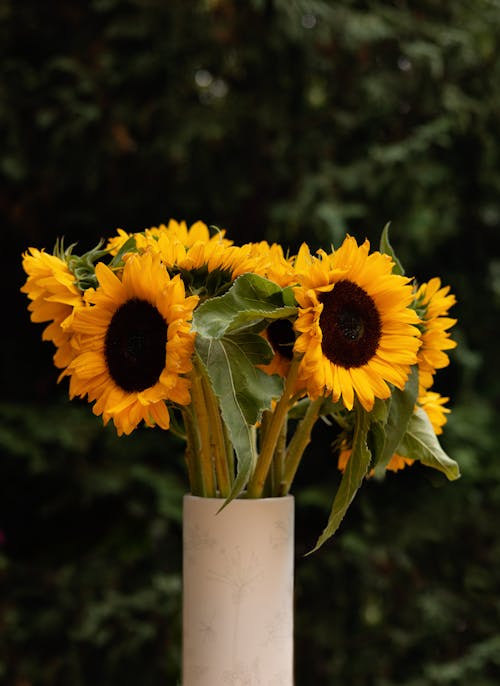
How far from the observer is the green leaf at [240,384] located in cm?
52

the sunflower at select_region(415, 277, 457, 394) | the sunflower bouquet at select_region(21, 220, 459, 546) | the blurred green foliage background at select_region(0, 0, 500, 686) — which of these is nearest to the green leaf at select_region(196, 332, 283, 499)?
the sunflower bouquet at select_region(21, 220, 459, 546)

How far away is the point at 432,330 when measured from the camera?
1.98 feet

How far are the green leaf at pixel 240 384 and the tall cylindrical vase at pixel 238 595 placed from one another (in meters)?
0.05

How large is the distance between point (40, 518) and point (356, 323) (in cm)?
129

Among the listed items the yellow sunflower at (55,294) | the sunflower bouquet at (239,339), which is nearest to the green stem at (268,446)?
the sunflower bouquet at (239,339)

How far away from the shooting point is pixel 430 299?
2.01ft

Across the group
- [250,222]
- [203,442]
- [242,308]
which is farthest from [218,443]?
[250,222]

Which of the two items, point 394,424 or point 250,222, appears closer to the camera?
point 394,424

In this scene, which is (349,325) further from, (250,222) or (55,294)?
(250,222)

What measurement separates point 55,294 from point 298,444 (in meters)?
0.20

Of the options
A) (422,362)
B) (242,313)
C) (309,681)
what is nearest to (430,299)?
(422,362)

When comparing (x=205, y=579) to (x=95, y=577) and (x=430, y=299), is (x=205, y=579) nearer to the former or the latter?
(x=430, y=299)

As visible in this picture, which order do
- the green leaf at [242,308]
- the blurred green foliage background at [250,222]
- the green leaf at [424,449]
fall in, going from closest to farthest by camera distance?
1. the green leaf at [242,308]
2. the green leaf at [424,449]
3. the blurred green foliage background at [250,222]

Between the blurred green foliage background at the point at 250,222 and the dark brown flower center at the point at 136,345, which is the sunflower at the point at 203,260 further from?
the blurred green foliage background at the point at 250,222
